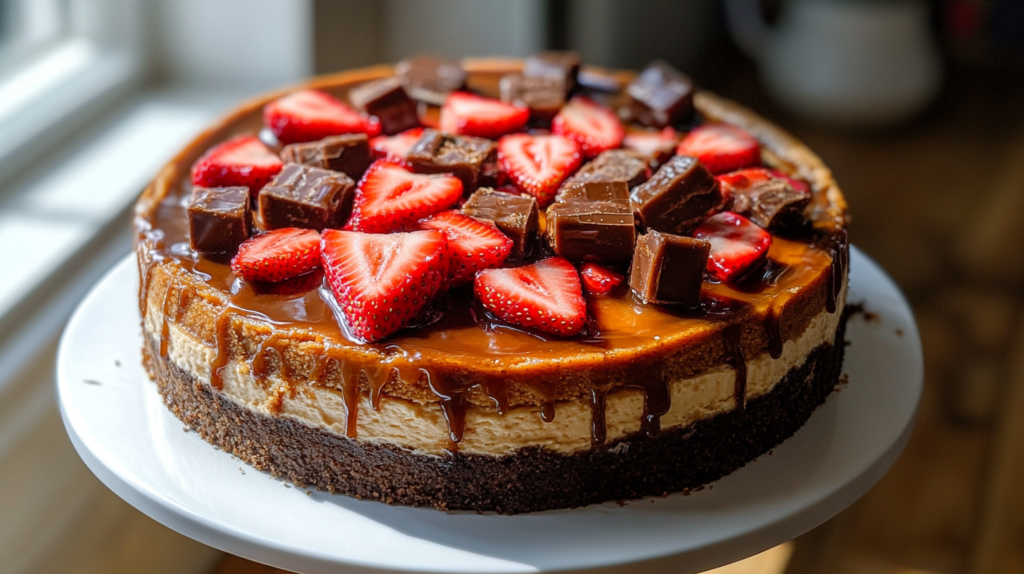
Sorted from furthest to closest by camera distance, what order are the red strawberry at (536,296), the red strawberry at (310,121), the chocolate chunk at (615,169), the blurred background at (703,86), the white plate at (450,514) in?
the blurred background at (703,86), the red strawberry at (310,121), the chocolate chunk at (615,169), the red strawberry at (536,296), the white plate at (450,514)

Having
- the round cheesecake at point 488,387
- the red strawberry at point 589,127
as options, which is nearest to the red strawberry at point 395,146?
the red strawberry at point 589,127

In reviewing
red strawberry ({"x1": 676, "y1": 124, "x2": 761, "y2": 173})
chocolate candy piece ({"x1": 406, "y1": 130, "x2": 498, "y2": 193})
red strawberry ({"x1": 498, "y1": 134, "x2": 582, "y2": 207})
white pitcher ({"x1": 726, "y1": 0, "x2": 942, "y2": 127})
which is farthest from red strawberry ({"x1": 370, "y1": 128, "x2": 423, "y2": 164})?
white pitcher ({"x1": 726, "y1": 0, "x2": 942, "y2": 127})

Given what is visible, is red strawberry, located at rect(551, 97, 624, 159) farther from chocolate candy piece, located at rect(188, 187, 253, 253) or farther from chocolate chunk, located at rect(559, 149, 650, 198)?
chocolate candy piece, located at rect(188, 187, 253, 253)

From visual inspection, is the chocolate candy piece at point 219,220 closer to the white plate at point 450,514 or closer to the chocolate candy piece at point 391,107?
the white plate at point 450,514

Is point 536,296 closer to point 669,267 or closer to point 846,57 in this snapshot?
point 669,267

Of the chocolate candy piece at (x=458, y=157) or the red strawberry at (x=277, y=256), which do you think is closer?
the red strawberry at (x=277, y=256)

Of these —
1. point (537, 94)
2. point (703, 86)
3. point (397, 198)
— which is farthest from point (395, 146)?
point (703, 86)
